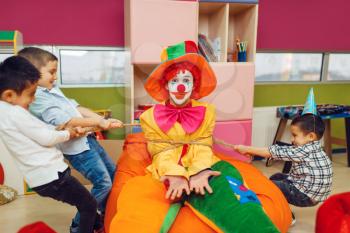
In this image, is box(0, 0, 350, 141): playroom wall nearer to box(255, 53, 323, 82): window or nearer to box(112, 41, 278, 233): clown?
box(255, 53, 323, 82): window

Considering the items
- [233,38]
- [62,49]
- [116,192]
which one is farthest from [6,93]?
[233,38]

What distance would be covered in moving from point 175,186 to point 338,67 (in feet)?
9.73

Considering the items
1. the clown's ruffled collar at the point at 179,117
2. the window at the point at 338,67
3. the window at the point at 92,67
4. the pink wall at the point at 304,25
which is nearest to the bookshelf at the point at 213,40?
the window at the point at 92,67

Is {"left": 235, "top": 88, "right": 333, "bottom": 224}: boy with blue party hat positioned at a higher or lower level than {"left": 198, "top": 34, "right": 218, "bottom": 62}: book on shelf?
lower

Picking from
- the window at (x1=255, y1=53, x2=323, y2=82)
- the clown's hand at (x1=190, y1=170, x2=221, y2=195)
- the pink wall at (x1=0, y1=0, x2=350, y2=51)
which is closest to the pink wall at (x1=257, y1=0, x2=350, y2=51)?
the pink wall at (x1=0, y1=0, x2=350, y2=51)

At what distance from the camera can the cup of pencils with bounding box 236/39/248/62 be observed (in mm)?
2641

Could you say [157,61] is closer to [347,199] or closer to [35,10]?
[35,10]

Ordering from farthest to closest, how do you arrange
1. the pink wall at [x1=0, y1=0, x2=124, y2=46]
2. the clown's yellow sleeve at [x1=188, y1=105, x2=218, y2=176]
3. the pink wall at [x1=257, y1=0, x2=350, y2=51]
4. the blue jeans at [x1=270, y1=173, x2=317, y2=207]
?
the pink wall at [x1=257, y1=0, x2=350, y2=51] → the pink wall at [x1=0, y1=0, x2=124, y2=46] → the blue jeans at [x1=270, y1=173, x2=317, y2=207] → the clown's yellow sleeve at [x1=188, y1=105, x2=218, y2=176]

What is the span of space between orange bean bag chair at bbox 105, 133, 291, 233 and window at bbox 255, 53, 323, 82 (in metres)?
1.64

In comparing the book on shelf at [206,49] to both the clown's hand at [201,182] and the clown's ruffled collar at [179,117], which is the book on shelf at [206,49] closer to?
the clown's ruffled collar at [179,117]

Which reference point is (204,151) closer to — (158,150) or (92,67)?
(158,150)

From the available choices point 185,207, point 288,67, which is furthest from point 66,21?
point 288,67

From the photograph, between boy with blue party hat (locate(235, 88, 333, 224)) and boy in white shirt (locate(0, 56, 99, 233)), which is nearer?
boy in white shirt (locate(0, 56, 99, 233))

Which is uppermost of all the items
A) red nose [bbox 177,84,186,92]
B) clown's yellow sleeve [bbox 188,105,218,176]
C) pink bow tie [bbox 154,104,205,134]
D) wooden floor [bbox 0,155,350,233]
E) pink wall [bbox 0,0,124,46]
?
pink wall [bbox 0,0,124,46]
